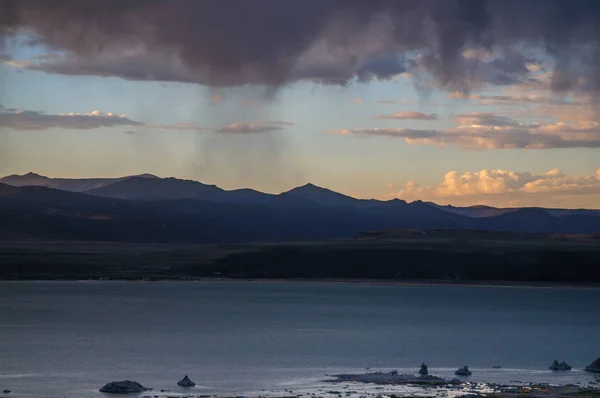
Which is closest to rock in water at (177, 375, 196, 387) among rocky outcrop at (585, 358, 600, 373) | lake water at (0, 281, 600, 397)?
lake water at (0, 281, 600, 397)

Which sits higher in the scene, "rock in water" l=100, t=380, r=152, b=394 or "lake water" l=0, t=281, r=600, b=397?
"rock in water" l=100, t=380, r=152, b=394

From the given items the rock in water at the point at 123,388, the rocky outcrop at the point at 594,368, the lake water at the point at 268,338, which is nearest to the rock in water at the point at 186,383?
the lake water at the point at 268,338

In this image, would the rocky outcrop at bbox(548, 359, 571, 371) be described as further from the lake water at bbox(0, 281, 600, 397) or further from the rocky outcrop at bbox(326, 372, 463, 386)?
the rocky outcrop at bbox(326, 372, 463, 386)

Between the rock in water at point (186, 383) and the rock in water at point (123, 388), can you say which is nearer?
the rock in water at point (123, 388)

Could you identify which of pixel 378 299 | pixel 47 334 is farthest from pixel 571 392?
pixel 378 299

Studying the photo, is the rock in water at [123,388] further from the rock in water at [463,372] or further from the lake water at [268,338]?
the rock in water at [463,372]

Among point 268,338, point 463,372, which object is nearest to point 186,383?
point 463,372

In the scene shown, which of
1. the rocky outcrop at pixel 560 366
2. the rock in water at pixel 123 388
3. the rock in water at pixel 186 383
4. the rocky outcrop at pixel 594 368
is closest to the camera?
the rock in water at pixel 123 388

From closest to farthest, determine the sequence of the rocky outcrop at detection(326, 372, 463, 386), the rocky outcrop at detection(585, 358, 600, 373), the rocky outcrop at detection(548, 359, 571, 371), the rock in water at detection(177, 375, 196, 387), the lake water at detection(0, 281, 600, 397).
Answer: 1. the rock in water at detection(177, 375, 196, 387)
2. the rocky outcrop at detection(326, 372, 463, 386)
3. the lake water at detection(0, 281, 600, 397)
4. the rocky outcrop at detection(585, 358, 600, 373)
5. the rocky outcrop at detection(548, 359, 571, 371)
